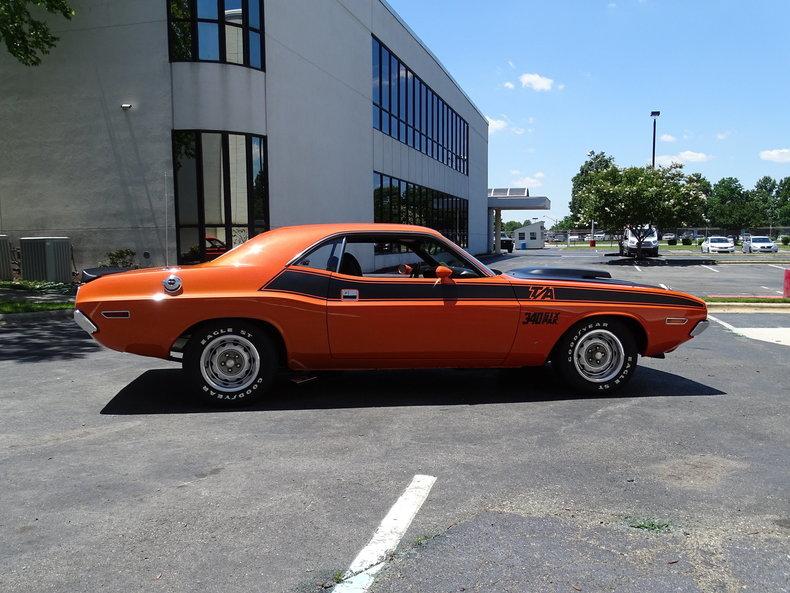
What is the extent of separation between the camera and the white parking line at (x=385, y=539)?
2.61 m

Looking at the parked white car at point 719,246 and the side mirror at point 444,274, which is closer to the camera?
the side mirror at point 444,274

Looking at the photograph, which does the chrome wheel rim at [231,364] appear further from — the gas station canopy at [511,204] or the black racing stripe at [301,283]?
the gas station canopy at [511,204]

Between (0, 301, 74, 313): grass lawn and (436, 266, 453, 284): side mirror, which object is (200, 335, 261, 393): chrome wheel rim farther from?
(0, 301, 74, 313): grass lawn

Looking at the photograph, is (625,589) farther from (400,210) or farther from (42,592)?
(400,210)

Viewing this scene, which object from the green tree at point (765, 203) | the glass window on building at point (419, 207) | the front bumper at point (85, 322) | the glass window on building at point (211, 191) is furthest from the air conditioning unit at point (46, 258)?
the green tree at point (765, 203)

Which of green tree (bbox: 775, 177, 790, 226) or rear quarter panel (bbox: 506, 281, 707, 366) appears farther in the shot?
green tree (bbox: 775, 177, 790, 226)

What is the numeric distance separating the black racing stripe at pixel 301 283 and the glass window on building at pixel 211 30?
12.2 metres

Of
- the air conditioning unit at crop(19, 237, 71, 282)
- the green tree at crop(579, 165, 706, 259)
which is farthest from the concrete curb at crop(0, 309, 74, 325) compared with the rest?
the green tree at crop(579, 165, 706, 259)

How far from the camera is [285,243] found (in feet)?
18.1

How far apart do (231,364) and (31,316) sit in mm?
7056

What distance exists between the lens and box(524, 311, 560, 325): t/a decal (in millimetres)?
5543

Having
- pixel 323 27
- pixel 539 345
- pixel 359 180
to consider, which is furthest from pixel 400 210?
pixel 539 345

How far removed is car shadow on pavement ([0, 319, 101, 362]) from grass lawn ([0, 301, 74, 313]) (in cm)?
53

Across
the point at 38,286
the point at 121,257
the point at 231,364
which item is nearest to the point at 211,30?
the point at 121,257
